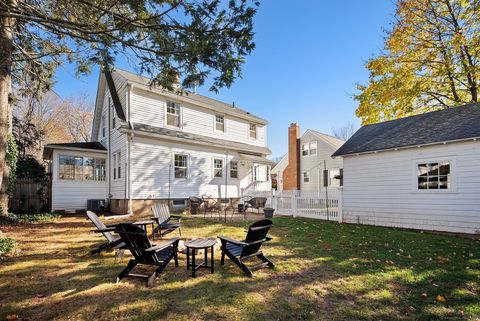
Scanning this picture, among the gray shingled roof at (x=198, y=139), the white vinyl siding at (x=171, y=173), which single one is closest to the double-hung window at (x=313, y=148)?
the gray shingled roof at (x=198, y=139)

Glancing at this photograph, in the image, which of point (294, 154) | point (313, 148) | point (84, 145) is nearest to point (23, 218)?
point (84, 145)

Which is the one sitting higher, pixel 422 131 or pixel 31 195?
pixel 422 131

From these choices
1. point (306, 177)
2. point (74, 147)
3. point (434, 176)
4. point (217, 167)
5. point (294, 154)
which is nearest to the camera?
point (434, 176)

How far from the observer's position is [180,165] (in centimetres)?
1537

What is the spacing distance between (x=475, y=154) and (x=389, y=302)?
8051mm

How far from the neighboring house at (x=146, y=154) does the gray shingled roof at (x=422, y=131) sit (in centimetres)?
805

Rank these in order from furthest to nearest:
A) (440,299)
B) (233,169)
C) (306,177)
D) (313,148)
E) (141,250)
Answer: (306,177), (313,148), (233,169), (141,250), (440,299)

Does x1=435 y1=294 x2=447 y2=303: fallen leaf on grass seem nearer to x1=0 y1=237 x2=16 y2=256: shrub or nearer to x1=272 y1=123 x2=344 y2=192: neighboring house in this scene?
x1=0 y1=237 x2=16 y2=256: shrub

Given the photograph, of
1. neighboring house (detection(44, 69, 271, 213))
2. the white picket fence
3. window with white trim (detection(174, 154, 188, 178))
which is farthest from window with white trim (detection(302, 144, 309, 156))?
window with white trim (detection(174, 154, 188, 178))

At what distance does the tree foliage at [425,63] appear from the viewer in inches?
552

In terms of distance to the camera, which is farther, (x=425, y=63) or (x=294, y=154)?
(x=294, y=154)

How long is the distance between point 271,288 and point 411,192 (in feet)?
29.1

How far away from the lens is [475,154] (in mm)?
8695

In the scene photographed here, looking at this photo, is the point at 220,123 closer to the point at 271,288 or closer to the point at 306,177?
the point at 306,177
